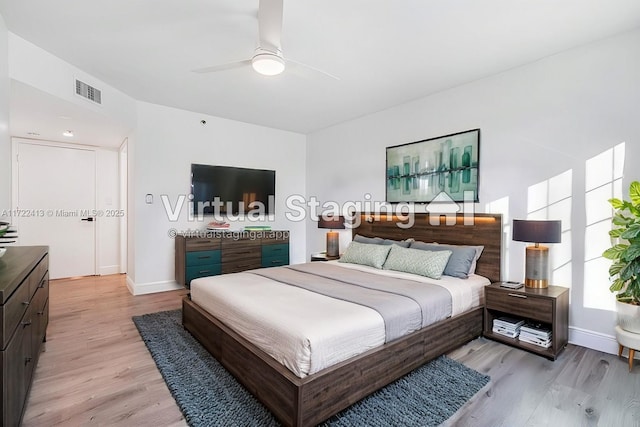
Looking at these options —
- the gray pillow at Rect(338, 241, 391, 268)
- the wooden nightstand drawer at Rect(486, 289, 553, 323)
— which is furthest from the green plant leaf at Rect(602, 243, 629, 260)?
the gray pillow at Rect(338, 241, 391, 268)

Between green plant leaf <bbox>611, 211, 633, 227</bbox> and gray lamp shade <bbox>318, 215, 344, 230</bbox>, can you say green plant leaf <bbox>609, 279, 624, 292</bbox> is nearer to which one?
green plant leaf <bbox>611, 211, 633, 227</bbox>

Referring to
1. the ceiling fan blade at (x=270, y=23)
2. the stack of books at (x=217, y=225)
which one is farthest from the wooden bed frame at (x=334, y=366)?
the ceiling fan blade at (x=270, y=23)

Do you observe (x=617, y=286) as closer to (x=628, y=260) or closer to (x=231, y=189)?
(x=628, y=260)

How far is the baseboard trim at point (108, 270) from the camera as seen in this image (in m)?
5.69

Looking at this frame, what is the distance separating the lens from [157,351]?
269 cm

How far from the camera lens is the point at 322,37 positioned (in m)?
2.72

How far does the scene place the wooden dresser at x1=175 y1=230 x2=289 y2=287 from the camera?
4398 mm

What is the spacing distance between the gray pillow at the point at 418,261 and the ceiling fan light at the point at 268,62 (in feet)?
7.55

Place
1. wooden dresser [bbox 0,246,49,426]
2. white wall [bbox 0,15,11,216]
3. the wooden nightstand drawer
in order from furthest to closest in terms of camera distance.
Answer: the wooden nightstand drawer → white wall [bbox 0,15,11,216] → wooden dresser [bbox 0,246,49,426]

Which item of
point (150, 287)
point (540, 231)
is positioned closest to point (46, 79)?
point (150, 287)

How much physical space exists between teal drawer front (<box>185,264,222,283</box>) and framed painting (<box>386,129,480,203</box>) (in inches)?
106

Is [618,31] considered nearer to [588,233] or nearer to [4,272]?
[588,233]

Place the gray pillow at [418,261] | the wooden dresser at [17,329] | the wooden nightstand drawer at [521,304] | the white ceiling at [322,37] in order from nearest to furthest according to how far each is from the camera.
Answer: the wooden dresser at [17,329], the white ceiling at [322,37], the wooden nightstand drawer at [521,304], the gray pillow at [418,261]

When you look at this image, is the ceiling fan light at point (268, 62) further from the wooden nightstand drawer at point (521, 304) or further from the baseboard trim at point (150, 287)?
the baseboard trim at point (150, 287)
